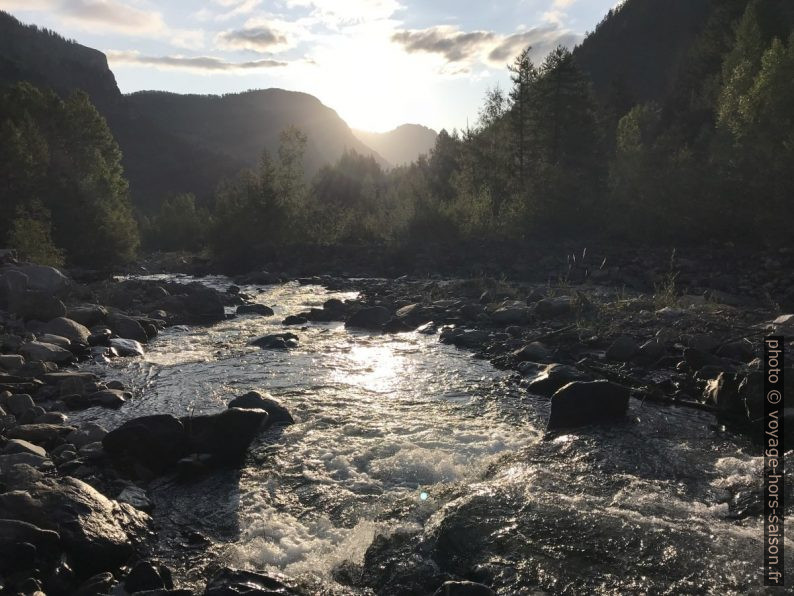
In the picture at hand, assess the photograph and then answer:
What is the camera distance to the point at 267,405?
9.08 metres

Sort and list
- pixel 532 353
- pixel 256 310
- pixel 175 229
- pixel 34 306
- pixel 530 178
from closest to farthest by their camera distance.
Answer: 1. pixel 532 353
2. pixel 34 306
3. pixel 256 310
4. pixel 530 178
5. pixel 175 229

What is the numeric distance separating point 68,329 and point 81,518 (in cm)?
1076

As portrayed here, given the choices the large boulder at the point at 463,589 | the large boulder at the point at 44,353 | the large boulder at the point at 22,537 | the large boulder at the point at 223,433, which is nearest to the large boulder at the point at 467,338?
the large boulder at the point at 223,433

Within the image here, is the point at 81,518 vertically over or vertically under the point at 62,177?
under

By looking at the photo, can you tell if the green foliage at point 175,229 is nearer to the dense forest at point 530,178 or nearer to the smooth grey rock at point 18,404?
the dense forest at point 530,178

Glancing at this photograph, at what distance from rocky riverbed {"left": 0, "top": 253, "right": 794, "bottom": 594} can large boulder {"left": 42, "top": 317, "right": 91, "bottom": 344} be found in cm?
8

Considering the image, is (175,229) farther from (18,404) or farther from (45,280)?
(18,404)

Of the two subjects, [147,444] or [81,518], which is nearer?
[81,518]

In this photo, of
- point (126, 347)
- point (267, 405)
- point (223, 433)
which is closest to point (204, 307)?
point (126, 347)

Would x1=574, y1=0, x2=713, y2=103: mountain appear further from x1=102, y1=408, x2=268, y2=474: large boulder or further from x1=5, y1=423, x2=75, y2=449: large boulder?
x1=5, y1=423, x2=75, y2=449: large boulder

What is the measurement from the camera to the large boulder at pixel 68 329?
1405 centimetres

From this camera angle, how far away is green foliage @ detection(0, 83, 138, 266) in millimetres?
31370

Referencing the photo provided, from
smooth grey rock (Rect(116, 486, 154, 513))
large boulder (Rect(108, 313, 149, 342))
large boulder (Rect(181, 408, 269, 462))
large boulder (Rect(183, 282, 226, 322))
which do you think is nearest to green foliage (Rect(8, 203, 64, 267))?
large boulder (Rect(183, 282, 226, 322))

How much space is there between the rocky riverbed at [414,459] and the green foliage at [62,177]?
65.4 ft
